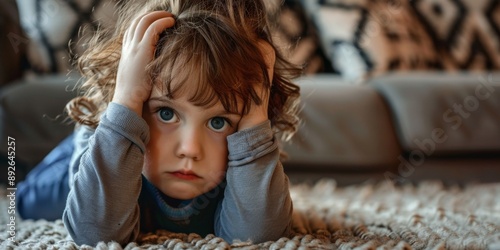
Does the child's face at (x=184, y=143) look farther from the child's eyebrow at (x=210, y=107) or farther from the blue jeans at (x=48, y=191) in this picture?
the blue jeans at (x=48, y=191)

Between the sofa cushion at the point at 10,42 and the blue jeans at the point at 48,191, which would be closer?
the blue jeans at the point at 48,191

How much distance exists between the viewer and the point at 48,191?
40.2 inches

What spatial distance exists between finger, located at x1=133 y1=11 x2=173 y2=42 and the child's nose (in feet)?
0.45

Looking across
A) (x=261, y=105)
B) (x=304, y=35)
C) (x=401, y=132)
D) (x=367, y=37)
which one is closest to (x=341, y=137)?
(x=401, y=132)

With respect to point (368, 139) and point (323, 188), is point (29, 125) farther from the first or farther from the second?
point (368, 139)

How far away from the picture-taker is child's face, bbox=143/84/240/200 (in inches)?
27.5

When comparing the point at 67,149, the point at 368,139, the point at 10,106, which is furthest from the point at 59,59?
the point at 368,139

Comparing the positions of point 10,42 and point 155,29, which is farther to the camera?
point 10,42

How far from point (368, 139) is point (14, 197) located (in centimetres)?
81

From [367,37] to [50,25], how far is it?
0.91 m

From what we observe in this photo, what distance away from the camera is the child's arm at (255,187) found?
0.72 metres

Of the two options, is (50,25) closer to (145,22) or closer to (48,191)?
(48,191)

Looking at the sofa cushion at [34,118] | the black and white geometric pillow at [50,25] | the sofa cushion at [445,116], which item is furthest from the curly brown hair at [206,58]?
the black and white geometric pillow at [50,25]

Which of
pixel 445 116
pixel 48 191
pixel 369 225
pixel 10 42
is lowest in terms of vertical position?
pixel 369 225
